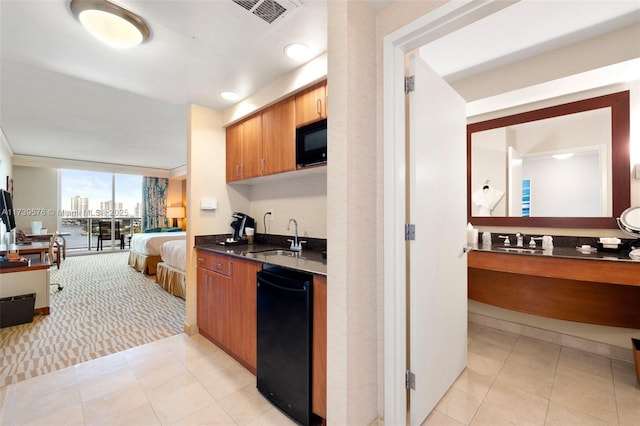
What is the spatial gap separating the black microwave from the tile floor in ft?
5.73

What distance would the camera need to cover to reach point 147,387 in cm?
193

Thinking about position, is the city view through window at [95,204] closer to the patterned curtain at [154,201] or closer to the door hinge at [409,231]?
the patterned curtain at [154,201]

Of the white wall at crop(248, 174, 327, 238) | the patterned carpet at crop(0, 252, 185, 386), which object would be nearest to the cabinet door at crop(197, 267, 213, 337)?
the patterned carpet at crop(0, 252, 185, 386)

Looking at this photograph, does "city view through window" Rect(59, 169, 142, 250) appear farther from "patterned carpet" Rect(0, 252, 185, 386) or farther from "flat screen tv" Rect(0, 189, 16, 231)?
"flat screen tv" Rect(0, 189, 16, 231)

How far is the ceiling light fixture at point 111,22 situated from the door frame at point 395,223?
1.55m

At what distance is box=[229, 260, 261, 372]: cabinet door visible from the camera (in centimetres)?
202

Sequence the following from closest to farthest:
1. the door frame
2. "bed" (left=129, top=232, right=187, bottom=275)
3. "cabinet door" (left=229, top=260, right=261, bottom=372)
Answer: the door frame
"cabinet door" (left=229, top=260, right=261, bottom=372)
"bed" (left=129, top=232, right=187, bottom=275)

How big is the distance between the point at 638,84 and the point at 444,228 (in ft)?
7.02

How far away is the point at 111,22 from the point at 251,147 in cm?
136

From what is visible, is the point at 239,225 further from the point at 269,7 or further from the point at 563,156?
the point at 563,156

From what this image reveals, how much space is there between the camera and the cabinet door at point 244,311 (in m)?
2.02

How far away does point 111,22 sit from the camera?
1606mm

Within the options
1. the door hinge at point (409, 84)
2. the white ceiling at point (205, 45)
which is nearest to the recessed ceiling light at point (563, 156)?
the white ceiling at point (205, 45)

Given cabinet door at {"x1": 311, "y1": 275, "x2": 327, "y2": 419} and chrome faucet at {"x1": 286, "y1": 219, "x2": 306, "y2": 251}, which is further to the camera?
chrome faucet at {"x1": 286, "y1": 219, "x2": 306, "y2": 251}
